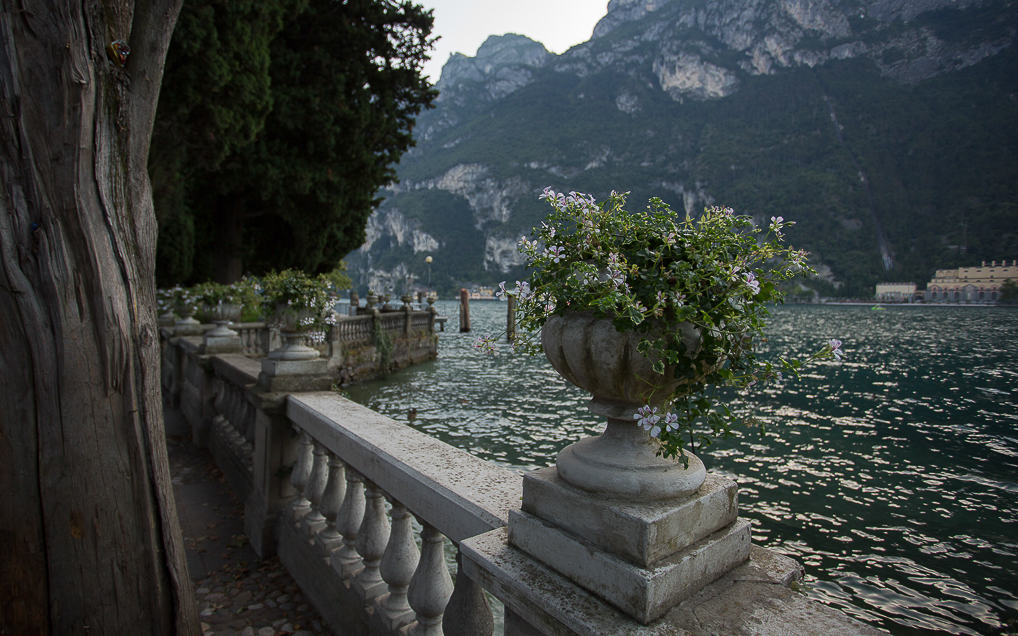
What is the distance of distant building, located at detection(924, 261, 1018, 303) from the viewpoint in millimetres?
65438

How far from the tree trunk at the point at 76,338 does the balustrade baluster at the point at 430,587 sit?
911 millimetres

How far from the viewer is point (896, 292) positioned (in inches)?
2955

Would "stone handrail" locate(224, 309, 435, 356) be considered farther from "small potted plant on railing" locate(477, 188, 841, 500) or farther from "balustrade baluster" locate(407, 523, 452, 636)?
"small potted plant on railing" locate(477, 188, 841, 500)

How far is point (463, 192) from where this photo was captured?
137m

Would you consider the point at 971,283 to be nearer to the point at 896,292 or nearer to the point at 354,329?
the point at 896,292

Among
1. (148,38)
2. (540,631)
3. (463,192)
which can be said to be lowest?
(540,631)

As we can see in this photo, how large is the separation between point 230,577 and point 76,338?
221 cm

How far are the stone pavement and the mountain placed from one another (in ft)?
188

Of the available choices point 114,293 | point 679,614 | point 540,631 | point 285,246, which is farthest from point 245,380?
point 285,246

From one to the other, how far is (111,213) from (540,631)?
191 cm

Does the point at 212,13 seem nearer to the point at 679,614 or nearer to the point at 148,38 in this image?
the point at 148,38

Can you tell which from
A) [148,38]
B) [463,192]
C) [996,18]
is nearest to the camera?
[148,38]

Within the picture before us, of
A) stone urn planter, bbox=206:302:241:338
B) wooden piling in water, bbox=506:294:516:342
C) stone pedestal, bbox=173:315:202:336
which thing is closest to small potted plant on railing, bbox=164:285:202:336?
stone pedestal, bbox=173:315:202:336

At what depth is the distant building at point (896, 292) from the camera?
7425 cm
